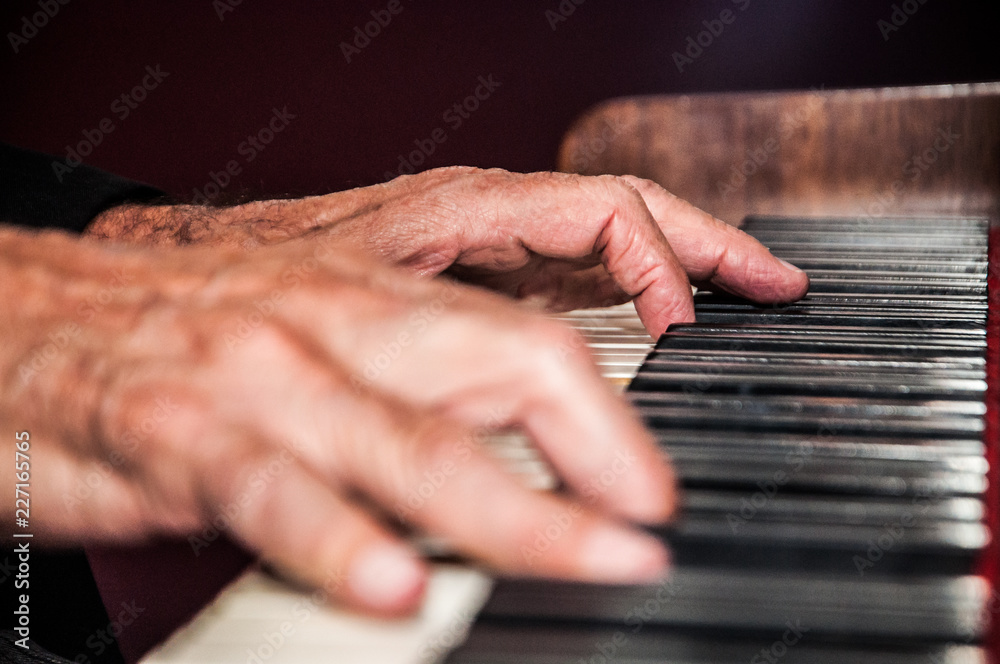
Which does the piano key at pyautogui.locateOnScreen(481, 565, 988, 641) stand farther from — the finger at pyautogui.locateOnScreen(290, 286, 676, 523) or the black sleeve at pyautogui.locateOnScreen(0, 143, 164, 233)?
the black sleeve at pyautogui.locateOnScreen(0, 143, 164, 233)

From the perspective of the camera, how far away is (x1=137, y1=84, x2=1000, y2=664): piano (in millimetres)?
293

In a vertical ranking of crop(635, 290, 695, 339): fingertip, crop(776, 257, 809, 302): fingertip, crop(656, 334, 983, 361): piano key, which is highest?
crop(656, 334, 983, 361): piano key

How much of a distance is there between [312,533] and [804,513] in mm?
192

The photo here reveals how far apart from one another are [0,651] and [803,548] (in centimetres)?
36

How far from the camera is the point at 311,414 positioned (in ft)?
1.11

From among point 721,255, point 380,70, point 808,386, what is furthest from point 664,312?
point 380,70

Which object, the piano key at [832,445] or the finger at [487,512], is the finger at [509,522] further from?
the piano key at [832,445]

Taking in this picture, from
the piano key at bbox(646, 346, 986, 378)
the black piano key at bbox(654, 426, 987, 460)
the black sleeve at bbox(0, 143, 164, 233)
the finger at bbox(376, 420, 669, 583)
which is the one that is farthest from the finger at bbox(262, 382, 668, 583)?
the black sleeve at bbox(0, 143, 164, 233)

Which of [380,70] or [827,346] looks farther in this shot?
[380,70]

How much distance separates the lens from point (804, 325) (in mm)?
695

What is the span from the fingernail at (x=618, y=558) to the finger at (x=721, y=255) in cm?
52

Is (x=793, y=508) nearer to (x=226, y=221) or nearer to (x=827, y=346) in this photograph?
(x=827, y=346)

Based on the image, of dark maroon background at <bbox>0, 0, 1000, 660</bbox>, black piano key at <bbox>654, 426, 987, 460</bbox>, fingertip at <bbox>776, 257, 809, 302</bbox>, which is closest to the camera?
black piano key at <bbox>654, 426, 987, 460</bbox>

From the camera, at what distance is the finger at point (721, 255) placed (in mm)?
798
